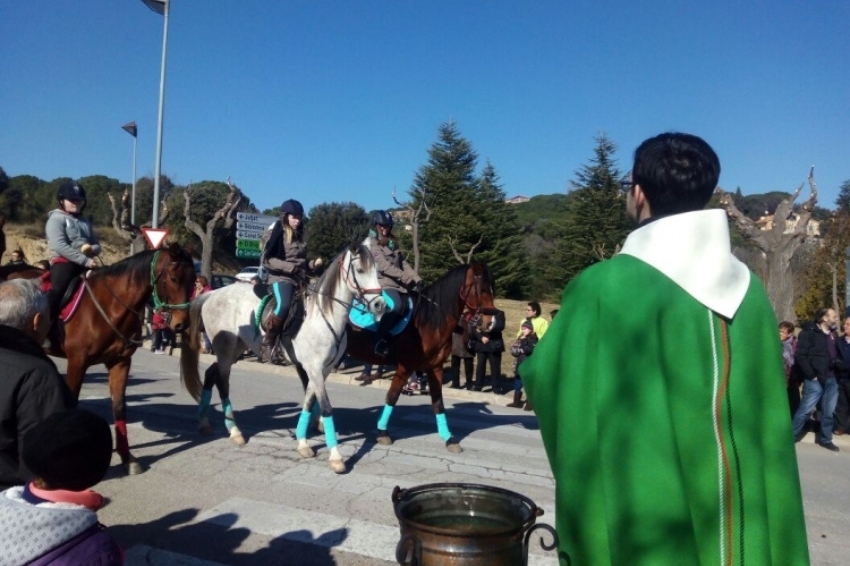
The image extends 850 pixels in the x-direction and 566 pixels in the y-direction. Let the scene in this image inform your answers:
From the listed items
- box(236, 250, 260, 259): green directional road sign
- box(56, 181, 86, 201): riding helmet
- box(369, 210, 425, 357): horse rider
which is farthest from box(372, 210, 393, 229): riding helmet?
box(236, 250, 260, 259): green directional road sign

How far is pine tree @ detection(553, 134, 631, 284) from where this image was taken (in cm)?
4138

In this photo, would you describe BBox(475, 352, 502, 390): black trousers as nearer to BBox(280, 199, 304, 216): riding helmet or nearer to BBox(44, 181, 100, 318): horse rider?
BBox(280, 199, 304, 216): riding helmet

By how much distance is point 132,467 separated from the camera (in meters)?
6.61

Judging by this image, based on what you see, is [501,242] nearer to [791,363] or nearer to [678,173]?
[791,363]

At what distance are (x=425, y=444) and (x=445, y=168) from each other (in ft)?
114

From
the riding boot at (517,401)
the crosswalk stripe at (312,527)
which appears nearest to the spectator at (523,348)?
the riding boot at (517,401)

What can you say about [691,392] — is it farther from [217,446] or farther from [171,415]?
[171,415]

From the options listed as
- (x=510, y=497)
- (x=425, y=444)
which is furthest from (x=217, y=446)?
(x=510, y=497)

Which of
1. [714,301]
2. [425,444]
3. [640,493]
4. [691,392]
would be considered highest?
[714,301]

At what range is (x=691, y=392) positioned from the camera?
184 cm

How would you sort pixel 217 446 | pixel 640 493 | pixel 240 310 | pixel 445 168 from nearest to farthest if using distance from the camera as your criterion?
pixel 640 493 < pixel 217 446 < pixel 240 310 < pixel 445 168

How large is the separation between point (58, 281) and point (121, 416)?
1573mm

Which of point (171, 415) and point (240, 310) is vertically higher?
point (240, 310)

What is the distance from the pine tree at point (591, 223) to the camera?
41.4 meters
